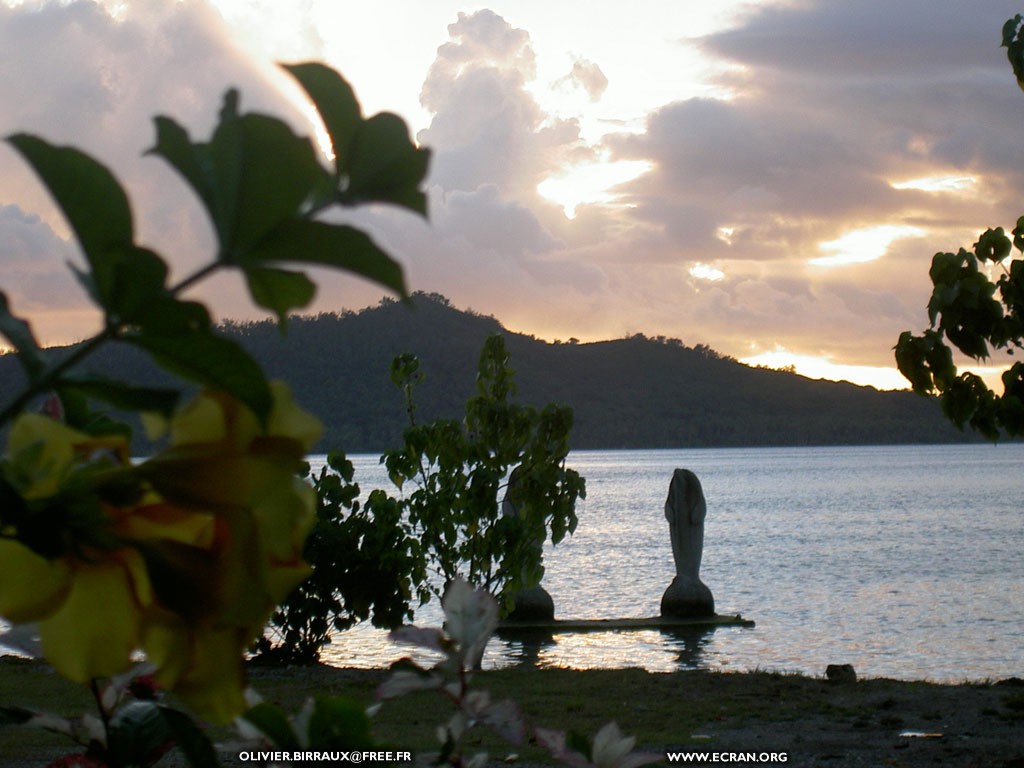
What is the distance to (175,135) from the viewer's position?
0.29 meters

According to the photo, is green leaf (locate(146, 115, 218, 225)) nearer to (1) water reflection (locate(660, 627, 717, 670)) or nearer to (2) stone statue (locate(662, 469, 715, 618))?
(1) water reflection (locate(660, 627, 717, 670))

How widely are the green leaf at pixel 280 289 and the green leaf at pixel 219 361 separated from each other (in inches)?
0.9

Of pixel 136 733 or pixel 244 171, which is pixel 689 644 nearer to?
pixel 136 733

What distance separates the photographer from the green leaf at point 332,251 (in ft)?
0.95

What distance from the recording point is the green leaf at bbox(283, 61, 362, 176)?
1.01 feet

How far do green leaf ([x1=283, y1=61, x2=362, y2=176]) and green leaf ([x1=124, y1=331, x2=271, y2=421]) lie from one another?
0.06m

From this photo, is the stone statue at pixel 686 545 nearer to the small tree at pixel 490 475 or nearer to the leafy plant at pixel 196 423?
the small tree at pixel 490 475

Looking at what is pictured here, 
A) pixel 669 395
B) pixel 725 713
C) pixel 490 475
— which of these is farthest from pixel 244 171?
pixel 669 395

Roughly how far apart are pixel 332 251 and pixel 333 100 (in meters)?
0.05

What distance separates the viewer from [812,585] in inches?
1051

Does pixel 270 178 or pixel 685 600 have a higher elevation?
pixel 270 178

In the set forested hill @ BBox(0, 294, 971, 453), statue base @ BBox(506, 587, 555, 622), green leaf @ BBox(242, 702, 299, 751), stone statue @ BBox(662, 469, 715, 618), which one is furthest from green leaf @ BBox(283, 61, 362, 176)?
forested hill @ BBox(0, 294, 971, 453)

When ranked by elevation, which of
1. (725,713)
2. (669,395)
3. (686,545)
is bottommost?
(725,713)

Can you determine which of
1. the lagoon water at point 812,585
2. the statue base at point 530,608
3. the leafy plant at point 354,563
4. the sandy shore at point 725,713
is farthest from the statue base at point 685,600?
the leafy plant at point 354,563
